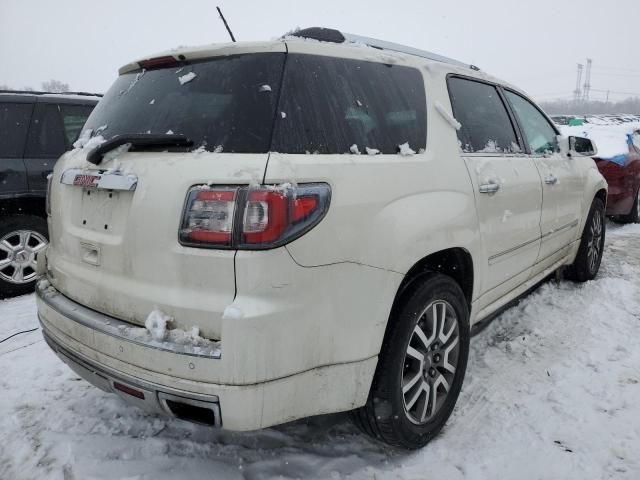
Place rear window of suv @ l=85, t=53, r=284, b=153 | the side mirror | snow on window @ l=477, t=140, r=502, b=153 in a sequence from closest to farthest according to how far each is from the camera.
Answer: rear window of suv @ l=85, t=53, r=284, b=153
snow on window @ l=477, t=140, r=502, b=153
the side mirror

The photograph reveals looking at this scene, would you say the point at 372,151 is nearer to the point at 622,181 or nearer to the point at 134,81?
the point at 134,81

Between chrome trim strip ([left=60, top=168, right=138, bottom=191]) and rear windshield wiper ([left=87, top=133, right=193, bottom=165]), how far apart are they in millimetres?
69

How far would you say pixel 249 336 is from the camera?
158 centimetres

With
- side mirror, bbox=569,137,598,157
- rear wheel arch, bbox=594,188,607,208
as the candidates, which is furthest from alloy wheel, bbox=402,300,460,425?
rear wheel arch, bbox=594,188,607,208

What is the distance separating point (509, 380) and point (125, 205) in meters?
2.35

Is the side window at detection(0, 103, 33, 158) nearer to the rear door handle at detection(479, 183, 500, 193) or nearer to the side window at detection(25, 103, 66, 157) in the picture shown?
the side window at detection(25, 103, 66, 157)

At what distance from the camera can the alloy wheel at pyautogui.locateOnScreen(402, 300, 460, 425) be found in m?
2.21

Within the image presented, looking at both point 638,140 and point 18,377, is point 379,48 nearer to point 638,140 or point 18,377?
point 18,377

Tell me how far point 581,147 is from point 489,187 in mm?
2124

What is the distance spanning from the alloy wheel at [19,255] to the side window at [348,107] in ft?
11.8

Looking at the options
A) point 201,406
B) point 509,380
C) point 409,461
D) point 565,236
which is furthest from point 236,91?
point 565,236

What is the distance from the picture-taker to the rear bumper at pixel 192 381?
1625 millimetres

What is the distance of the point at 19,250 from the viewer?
4457 mm

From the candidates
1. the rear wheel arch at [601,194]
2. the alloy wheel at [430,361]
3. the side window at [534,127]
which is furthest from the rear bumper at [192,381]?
the rear wheel arch at [601,194]
